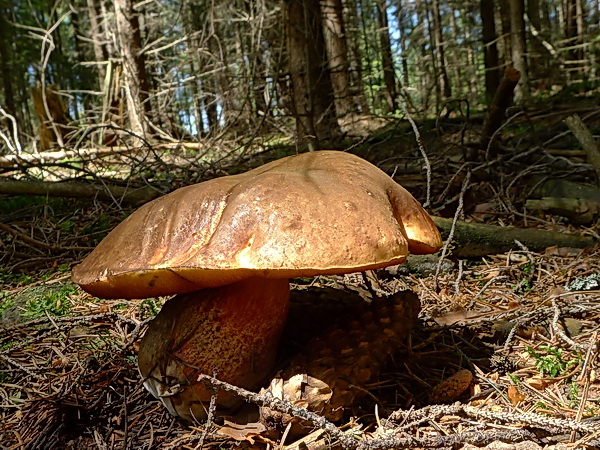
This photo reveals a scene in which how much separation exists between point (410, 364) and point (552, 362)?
0.47 meters

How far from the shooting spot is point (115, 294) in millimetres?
1374

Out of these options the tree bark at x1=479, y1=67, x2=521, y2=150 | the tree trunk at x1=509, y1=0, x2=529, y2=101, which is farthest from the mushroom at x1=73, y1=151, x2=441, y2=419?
the tree trunk at x1=509, y1=0, x2=529, y2=101

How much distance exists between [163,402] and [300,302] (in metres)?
0.66

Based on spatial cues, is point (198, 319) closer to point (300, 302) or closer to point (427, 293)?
point (300, 302)

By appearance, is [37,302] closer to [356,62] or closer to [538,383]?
[538,383]

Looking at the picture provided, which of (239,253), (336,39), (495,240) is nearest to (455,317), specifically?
(495,240)

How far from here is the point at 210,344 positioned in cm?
136

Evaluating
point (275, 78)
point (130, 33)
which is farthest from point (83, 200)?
point (130, 33)

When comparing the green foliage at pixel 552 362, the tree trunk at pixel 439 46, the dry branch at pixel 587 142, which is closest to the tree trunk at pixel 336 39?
the dry branch at pixel 587 142

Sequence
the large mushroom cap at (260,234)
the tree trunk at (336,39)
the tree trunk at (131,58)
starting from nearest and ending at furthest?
the large mushroom cap at (260,234), the tree trunk at (336,39), the tree trunk at (131,58)

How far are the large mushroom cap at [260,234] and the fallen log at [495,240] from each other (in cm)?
116

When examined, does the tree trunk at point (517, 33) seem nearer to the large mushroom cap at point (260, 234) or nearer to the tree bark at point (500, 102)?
the tree bark at point (500, 102)

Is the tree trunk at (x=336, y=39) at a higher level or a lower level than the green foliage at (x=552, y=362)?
higher

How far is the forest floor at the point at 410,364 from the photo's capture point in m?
1.24
